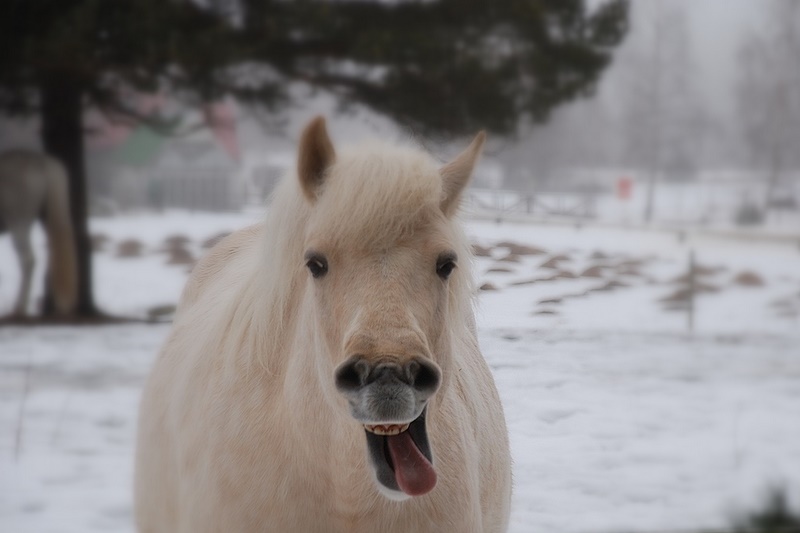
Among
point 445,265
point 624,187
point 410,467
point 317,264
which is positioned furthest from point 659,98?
point 410,467

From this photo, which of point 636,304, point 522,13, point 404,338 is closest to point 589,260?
point 636,304

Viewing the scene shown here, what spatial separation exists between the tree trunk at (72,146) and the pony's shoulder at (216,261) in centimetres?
90

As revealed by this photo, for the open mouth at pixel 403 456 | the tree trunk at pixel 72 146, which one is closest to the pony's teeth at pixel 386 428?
the open mouth at pixel 403 456

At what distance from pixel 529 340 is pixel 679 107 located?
1.72 meters

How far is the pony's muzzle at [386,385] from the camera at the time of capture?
1.07m

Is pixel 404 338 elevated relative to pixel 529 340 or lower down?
elevated

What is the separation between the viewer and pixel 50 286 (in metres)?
3.00

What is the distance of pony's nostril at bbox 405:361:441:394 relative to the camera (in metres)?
1.08

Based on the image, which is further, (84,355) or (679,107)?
(679,107)

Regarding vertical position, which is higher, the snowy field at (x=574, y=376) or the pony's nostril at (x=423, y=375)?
the pony's nostril at (x=423, y=375)

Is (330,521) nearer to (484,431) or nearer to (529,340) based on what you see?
(484,431)

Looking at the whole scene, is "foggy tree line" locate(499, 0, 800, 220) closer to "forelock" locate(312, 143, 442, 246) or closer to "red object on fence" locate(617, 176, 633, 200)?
"red object on fence" locate(617, 176, 633, 200)

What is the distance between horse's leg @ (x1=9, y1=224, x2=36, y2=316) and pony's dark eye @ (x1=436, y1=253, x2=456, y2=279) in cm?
232

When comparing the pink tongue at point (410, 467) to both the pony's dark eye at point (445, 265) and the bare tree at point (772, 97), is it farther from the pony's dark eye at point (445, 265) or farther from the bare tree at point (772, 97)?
the bare tree at point (772, 97)
